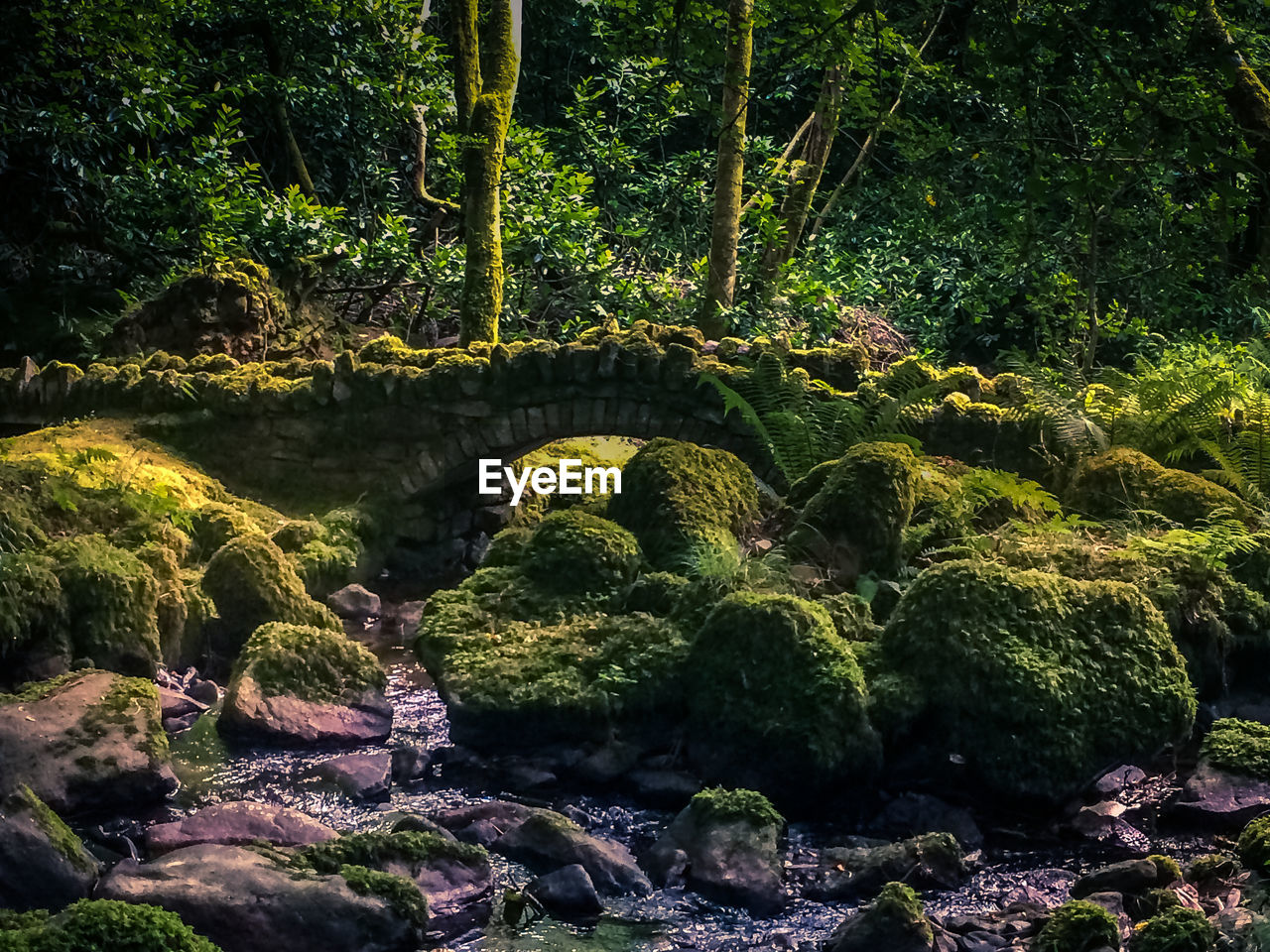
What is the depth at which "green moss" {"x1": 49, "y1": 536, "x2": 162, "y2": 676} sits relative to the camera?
7.45 metres

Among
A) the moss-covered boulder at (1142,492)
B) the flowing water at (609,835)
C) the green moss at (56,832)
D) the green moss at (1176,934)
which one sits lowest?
the flowing water at (609,835)

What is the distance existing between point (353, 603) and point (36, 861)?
15.5ft

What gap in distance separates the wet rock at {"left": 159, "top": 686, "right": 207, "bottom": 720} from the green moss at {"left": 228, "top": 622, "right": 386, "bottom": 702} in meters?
0.31

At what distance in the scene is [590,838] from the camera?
5.61 m

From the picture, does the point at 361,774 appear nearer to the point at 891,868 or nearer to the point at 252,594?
the point at 252,594

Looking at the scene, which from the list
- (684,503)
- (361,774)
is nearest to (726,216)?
(684,503)

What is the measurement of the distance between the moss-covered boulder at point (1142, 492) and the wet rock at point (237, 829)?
557cm

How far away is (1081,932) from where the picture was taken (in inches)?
193

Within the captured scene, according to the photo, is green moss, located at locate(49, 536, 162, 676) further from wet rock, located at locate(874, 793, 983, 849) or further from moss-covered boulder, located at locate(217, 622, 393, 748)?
wet rock, located at locate(874, 793, 983, 849)

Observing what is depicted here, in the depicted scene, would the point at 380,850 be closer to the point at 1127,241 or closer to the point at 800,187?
the point at 1127,241

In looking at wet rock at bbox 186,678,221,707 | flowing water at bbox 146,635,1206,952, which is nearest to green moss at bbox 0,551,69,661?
wet rock at bbox 186,678,221,707

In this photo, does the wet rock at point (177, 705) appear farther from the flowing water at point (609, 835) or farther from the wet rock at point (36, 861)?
the wet rock at point (36, 861)

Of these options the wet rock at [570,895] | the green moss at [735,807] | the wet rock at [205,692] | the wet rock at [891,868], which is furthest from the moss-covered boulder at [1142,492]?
the wet rock at [205,692]

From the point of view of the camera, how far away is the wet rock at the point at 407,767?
6.53 metres
